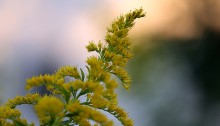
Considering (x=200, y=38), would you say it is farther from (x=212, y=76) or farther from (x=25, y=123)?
(x=25, y=123)

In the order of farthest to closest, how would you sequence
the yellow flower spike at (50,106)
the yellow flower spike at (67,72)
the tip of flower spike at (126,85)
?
the tip of flower spike at (126,85) < the yellow flower spike at (67,72) < the yellow flower spike at (50,106)

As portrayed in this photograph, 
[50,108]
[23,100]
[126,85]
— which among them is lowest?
[50,108]

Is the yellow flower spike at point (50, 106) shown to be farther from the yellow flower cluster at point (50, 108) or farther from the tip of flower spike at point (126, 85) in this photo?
the tip of flower spike at point (126, 85)

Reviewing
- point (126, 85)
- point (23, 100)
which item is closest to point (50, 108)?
point (23, 100)

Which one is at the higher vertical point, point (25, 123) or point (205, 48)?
point (205, 48)

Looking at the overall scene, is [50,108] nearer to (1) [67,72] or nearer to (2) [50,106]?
(2) [50,106]

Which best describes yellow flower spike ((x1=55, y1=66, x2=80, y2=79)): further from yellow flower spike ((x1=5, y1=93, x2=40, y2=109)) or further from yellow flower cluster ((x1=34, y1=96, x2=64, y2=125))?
yellow flower cluster ((x1=34, y1=96, x2=64, y2=125))

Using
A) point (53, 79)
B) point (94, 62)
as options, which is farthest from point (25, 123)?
point (94, 62)

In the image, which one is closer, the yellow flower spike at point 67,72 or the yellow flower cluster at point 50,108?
the yellow flower cluster at point 50,108

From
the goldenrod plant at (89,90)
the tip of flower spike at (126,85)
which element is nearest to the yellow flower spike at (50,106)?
the goldenrod plant at (89,90)
